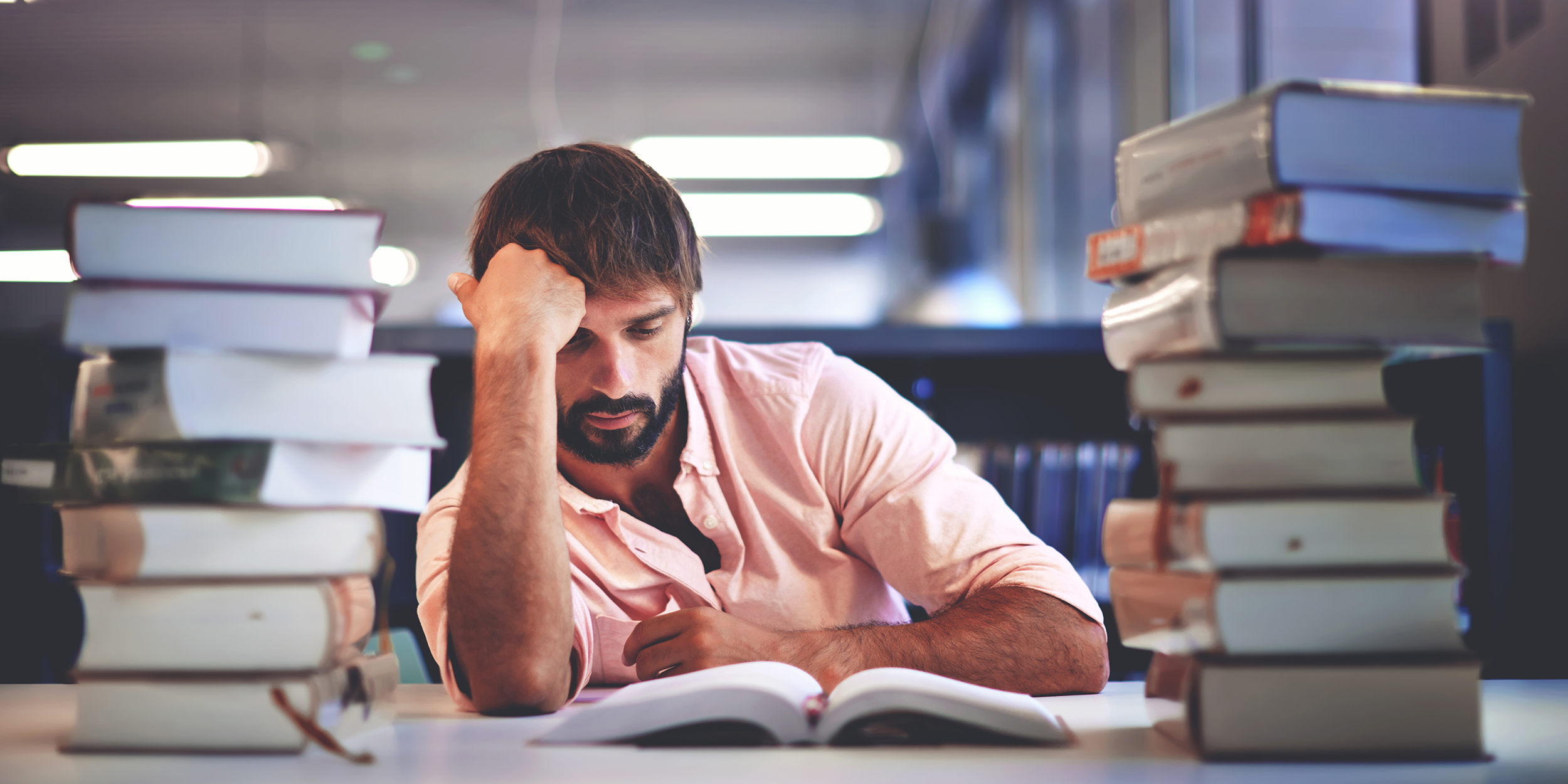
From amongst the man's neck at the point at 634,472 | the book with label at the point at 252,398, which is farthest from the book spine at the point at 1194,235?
the man's neck at the point at 634,472

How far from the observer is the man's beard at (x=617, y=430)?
1.30m

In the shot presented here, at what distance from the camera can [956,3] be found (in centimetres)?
454

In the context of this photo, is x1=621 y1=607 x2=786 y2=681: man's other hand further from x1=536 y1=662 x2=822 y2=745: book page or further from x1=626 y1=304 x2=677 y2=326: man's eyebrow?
x1=626 y1=304 x2=677 y2=326: man's eyebrow

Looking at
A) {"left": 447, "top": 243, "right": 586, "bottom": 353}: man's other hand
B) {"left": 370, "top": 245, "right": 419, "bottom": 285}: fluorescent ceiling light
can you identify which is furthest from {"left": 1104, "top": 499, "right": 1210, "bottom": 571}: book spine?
{"left": 370, "top": 245, "right": 419, "bottom": 285}: fluorescent ceiling light

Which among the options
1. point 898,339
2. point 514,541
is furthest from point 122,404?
point 898,339

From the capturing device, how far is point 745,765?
2.19 feet

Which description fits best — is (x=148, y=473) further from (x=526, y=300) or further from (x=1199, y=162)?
(x=1199, y=162)

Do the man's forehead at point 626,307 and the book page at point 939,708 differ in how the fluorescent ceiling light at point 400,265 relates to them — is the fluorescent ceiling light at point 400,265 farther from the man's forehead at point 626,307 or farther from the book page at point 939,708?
the book page at point 939,708

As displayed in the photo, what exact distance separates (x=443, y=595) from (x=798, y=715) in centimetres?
57

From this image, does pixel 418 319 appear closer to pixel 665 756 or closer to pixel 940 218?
pixel 940 218

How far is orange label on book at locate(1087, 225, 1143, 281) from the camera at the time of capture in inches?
29.5

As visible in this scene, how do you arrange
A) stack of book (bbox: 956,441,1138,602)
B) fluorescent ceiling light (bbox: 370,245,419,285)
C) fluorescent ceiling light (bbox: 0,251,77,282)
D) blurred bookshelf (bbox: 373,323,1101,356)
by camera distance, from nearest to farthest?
blurred bookshelf (bbox: 373,323,1101,356) < stack of book (bbox: 956,441,1138,602) < fluorescent ceiling light (bbox: 0,251,77,282) < fluorescent ceiling light (bbox: 370,245,419,285)

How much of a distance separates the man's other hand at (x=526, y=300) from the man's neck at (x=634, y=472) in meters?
0.21

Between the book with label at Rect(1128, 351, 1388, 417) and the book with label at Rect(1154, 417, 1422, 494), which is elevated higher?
the book with label at Rect(1128, 351, 1388, 417)
